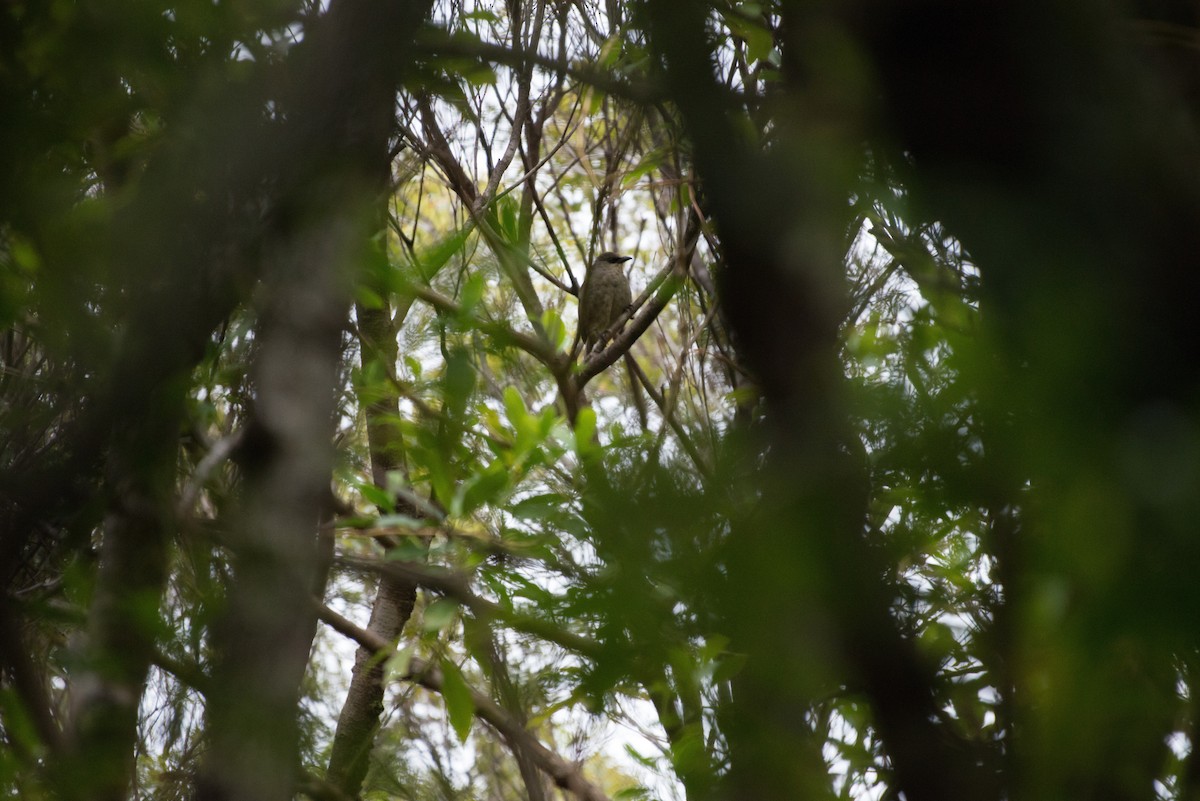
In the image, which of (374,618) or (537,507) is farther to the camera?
(374,618)

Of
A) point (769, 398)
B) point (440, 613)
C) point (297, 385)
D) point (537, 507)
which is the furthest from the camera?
point (537, 507)

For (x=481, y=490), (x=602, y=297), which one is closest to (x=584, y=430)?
(x=481, y=490)

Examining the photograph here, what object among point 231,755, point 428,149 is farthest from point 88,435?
point 428,149

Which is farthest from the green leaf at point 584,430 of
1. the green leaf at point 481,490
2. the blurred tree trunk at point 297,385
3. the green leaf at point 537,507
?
the blurred tree trunk at point 297,385

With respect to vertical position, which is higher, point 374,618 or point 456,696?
point 374,618

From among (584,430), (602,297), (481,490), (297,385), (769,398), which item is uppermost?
(602,297)

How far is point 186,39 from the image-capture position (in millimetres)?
1140

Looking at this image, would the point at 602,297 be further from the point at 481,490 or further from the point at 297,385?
the point at 297,385

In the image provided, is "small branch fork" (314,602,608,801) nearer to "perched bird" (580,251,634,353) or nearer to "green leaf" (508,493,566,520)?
"green leaf" (508,493,566,520)

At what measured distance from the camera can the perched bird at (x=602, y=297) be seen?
3180 millimetres

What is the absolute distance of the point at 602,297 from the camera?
3512 millimetres

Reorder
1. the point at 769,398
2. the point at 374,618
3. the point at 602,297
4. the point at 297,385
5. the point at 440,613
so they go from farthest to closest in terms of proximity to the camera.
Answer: the point at 602,297
the point at 374,618
the point at 440,613
the point at 297,385
the point at 769,398

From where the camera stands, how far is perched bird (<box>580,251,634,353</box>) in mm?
3180

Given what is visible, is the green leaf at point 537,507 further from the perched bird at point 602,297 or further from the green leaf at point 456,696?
the perched bird at point 602,297
